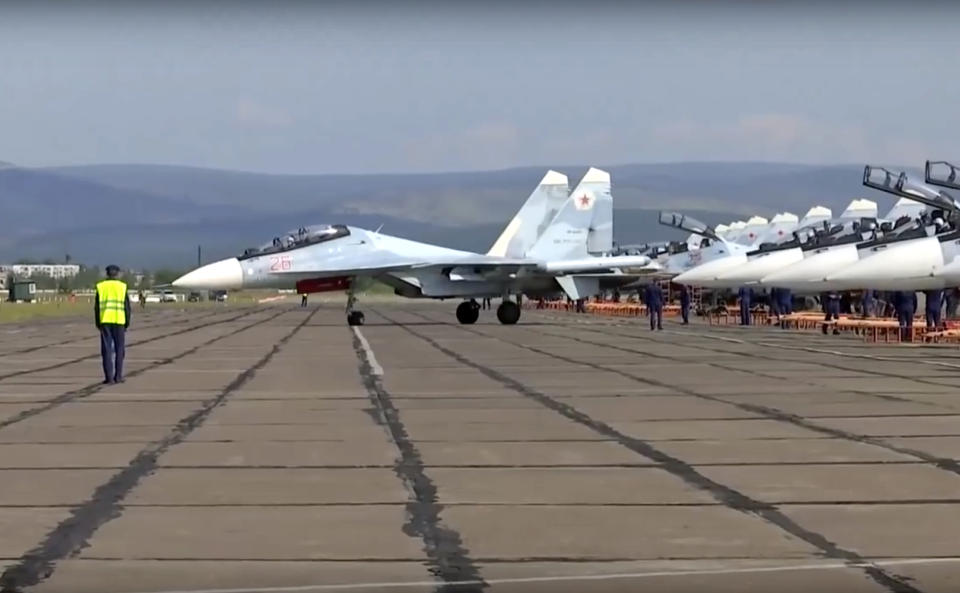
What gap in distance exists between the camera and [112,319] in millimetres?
18062

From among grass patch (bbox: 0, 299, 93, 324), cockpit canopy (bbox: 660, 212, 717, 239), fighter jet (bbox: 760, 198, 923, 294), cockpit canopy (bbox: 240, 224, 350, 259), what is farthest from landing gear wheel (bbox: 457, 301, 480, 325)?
cockpit canopy (bbox: 660, 212, 717, 239)

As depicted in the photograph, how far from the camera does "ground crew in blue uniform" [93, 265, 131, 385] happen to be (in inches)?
691

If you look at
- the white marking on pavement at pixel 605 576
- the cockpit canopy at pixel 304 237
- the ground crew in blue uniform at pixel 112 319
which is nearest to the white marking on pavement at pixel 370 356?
the cockpit canopy at pixel 304 237

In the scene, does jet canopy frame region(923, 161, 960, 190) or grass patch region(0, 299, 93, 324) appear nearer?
jet canopy frame region(923, 161, 960, 190)

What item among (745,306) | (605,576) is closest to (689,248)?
(745,306)

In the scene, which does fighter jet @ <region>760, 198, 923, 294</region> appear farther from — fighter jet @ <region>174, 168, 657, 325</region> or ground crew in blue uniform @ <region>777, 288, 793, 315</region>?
fighter jet @ <region>174, 168, 657, 325</region>

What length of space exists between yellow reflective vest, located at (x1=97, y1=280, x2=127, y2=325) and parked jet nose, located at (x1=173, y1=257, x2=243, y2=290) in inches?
719

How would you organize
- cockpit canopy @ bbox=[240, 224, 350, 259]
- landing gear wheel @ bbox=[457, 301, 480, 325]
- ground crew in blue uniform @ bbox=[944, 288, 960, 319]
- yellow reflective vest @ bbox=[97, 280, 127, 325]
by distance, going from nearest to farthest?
yellow reflective vest @ bbox=[97, 280, 127, 325]
cockpit canopy @ bbox=[240, 224, 350, 259]
ground crew in blue uniform @ bbox=[944, 288, 960, 319]
landing gear wheel @ bbox=[457, 301, 480, 325]

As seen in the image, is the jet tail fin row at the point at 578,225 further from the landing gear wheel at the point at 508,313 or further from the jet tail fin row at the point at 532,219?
the landing gear wheel at the point at 508,313

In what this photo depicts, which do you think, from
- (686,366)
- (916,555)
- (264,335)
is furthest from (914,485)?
(264,335)

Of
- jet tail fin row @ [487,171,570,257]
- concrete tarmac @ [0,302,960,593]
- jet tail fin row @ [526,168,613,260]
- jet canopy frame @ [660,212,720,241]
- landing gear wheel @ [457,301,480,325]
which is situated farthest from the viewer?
jet canopy frame @ [660,212,720,241]

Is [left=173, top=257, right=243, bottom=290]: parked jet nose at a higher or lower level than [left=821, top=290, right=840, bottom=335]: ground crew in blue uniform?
higher

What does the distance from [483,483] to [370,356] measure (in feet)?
48.4

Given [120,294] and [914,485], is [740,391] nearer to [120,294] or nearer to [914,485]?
[914,485]
